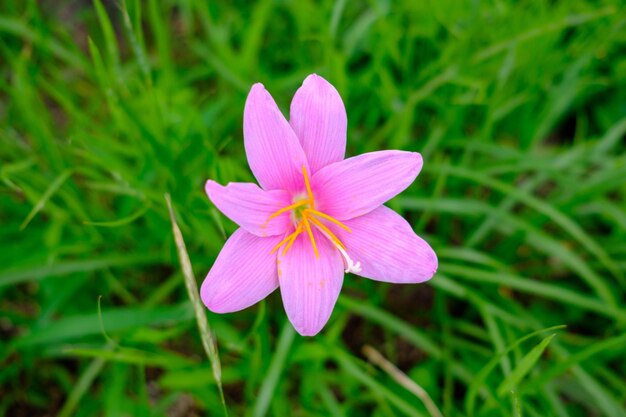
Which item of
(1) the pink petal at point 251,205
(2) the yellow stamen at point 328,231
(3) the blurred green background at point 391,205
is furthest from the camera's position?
(3) the blurred green background at point 391,205

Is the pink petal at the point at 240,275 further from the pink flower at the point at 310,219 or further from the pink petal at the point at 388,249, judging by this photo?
the pink petal at the point at 388,249

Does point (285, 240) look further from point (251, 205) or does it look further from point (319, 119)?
point (319, 119)

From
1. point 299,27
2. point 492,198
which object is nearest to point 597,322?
point 492,198

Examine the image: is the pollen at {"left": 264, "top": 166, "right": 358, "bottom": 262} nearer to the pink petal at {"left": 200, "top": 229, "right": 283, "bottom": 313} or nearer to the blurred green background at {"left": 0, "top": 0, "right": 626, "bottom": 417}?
the pink petal at {"left": 200, "top": 229, "right": 283, "bottom": 313}

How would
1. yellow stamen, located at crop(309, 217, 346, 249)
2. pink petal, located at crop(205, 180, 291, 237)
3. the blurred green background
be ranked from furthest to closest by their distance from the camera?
the blurred green background
yellow stamen, located at crop(309, 217, 346, 249)
pink petal, located at crop(205, 180, 291, 237)

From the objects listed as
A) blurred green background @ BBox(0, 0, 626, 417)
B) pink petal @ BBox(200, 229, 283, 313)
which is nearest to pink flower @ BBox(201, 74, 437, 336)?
pink petal @ BBox(200, 229, 283, 313)

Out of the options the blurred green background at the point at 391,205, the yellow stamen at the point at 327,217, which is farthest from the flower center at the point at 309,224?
the blurred green background at the point at 391,205
